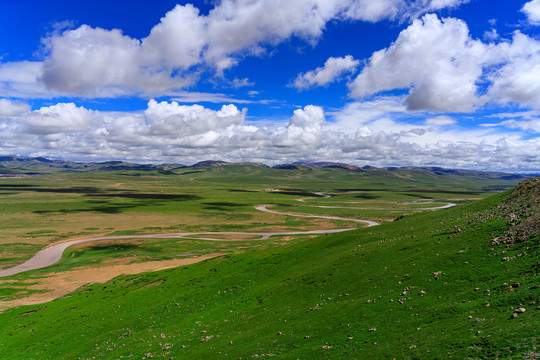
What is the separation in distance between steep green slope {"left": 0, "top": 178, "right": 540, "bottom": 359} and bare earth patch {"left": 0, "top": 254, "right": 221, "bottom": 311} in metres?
10.7

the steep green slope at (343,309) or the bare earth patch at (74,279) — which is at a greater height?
the steep green slope at (343,309)

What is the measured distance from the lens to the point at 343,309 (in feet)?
99.2

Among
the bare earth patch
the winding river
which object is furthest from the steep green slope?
the winding river

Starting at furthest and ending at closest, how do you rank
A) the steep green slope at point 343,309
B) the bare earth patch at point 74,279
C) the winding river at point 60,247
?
the winding river at point 60,247 → the bare earth patch at point 74,279 → the steep green slope at point 343,309

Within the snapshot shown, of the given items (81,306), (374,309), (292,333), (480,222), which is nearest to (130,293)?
(81,306)

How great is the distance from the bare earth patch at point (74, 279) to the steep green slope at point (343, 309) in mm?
10697

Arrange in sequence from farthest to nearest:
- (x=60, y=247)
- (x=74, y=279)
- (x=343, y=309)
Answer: (x=60, y=247), (x=74, y=279), (x=343, y=309)

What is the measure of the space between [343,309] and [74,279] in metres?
89.6

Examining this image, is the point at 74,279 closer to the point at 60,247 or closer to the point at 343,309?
the point at 60,247

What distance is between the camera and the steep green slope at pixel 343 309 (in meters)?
20.6

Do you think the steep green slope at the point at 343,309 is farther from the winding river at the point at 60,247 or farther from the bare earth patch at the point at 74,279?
the winding river at the point at 60,247

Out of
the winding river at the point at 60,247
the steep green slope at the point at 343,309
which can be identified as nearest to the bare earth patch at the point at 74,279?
A: the steep green slope at the point at 343,309

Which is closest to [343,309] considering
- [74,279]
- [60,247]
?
[74,279]

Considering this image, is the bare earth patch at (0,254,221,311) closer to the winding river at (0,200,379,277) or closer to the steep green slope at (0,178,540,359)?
the steep green slope at (0,178,540,359)
